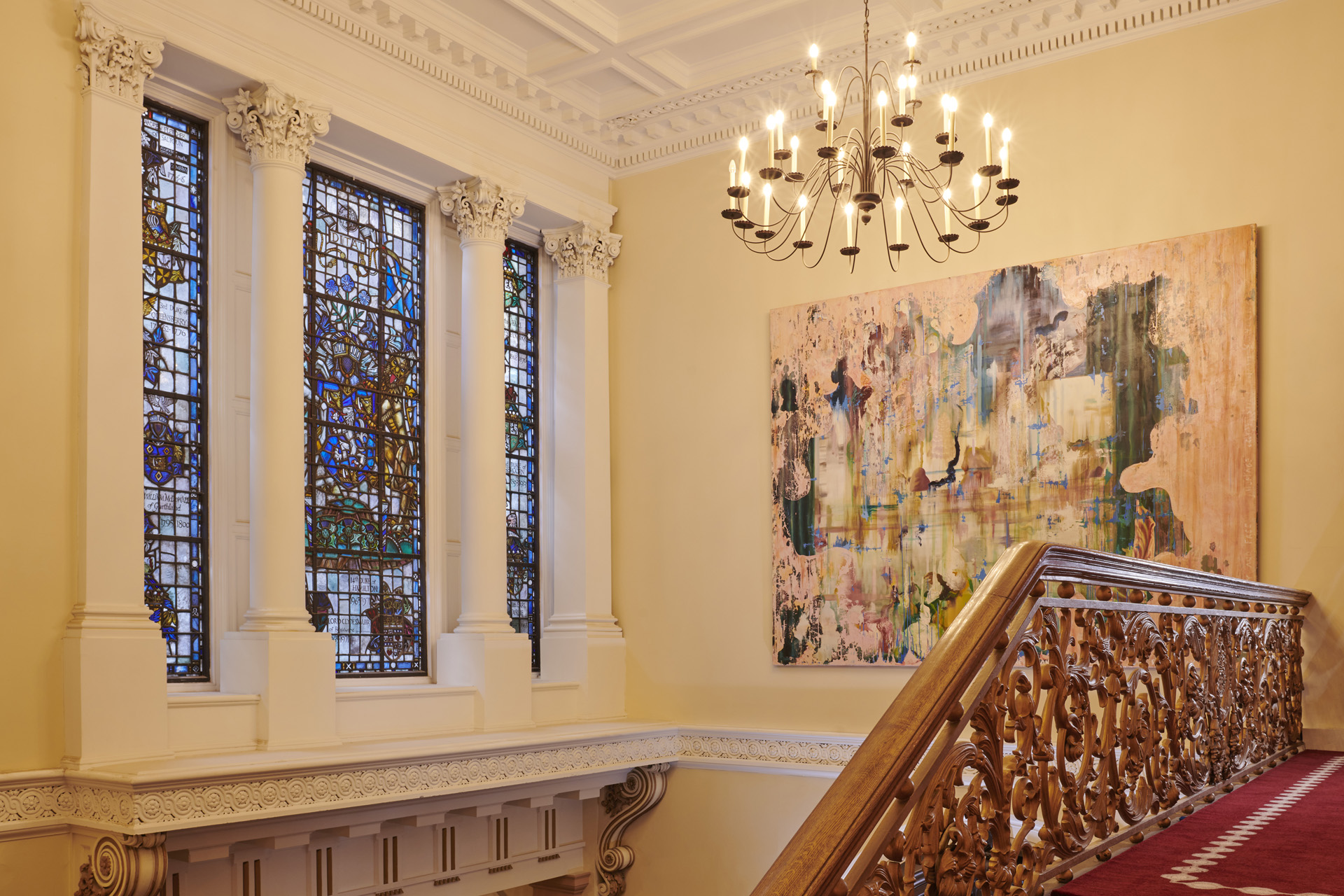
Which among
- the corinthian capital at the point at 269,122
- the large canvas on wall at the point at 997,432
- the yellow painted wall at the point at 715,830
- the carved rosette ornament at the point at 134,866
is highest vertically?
the corinthian capital at the point at 269,122

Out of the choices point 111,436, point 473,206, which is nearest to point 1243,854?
point 111,436

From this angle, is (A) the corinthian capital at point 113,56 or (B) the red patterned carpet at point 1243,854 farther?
(A) the corinthian capital at point 113,56

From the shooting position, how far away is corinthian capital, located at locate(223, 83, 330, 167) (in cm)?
774

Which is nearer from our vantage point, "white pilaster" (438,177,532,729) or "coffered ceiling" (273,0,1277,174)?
"coffered ceiling" (273,0,1277,174)

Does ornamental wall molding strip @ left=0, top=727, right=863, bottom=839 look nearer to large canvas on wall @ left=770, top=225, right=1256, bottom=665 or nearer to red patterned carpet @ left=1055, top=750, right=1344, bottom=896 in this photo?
large canvas on wall @ left=770, top=225, right=1256, bottom=665

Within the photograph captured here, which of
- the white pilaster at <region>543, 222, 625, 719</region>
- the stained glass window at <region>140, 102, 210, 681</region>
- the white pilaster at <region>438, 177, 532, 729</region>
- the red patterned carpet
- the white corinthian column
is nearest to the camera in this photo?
the red patterned carpet

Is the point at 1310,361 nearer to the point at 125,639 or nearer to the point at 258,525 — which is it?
the point at 258,525

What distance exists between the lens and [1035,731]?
3.12 metres

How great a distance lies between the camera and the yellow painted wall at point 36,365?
20.7 feet

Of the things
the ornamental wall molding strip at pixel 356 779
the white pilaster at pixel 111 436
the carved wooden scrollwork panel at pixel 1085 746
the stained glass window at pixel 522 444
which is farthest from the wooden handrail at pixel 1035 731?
the stained glass window at pixel 522 444

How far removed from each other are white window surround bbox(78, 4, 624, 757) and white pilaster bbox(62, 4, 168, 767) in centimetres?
41

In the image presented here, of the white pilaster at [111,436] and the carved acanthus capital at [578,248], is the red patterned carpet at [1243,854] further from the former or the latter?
the carved acanthus capital at [578,248]

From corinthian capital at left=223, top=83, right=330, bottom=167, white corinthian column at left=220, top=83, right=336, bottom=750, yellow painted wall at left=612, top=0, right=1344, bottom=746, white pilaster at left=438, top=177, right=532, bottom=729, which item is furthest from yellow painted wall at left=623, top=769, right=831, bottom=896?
corinthian capital at left=223, top=83, right=330, bottom=167

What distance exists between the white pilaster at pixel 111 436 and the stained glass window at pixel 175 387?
1.50 ft
